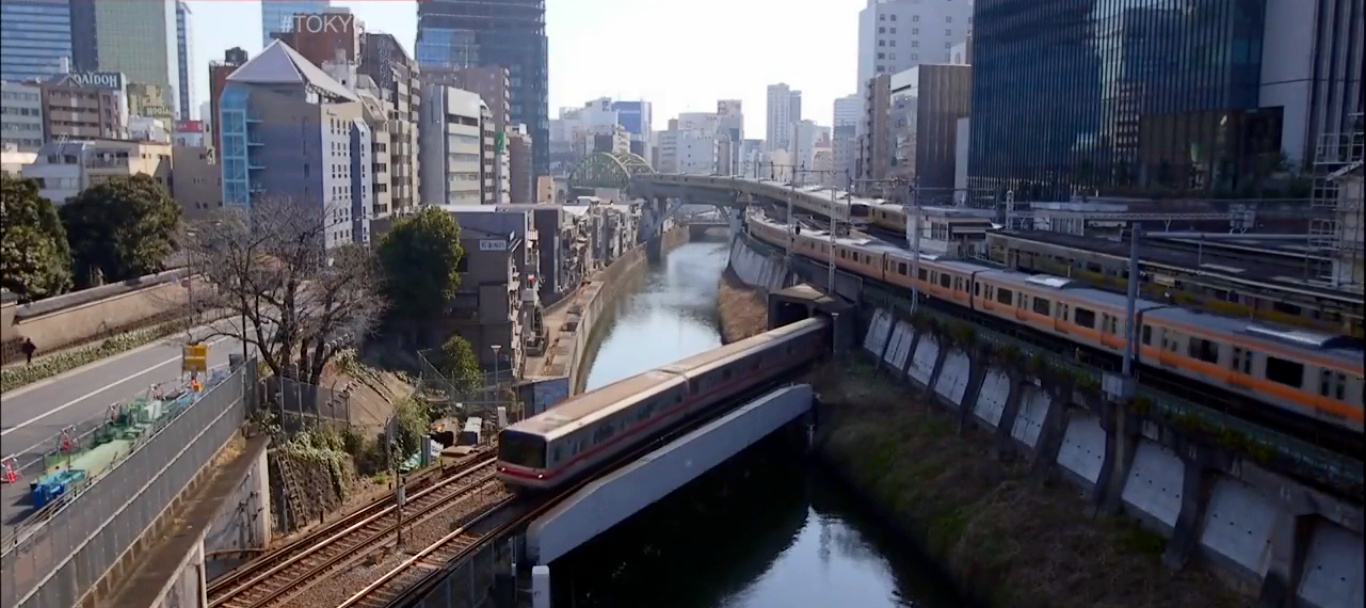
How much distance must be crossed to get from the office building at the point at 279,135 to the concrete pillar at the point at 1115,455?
20.5 meters

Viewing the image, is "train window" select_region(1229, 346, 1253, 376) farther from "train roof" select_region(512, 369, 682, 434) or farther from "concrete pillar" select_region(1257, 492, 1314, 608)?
"train roof" select_region(512, 369, 682, 434)

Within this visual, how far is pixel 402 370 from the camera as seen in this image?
2203 centimetres

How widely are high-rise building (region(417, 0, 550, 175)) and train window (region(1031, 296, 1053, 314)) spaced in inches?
2166

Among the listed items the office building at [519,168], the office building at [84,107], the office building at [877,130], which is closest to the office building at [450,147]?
the office building at [84,107]

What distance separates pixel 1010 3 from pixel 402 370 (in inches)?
1246

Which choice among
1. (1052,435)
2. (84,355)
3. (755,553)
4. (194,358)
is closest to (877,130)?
(1052,435)

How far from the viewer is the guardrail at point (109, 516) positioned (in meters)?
7.22

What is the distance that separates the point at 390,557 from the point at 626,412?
16.3 feet

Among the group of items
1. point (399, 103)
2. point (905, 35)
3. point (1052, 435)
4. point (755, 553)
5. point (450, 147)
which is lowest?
point (755, 553)

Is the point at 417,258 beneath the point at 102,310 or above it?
above

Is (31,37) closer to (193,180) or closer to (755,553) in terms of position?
(755,553)

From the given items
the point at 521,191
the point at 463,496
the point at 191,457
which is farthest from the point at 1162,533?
the point at 521,191

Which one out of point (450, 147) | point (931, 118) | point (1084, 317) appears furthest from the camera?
point (931, 118)

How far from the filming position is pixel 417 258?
75.1 ft
